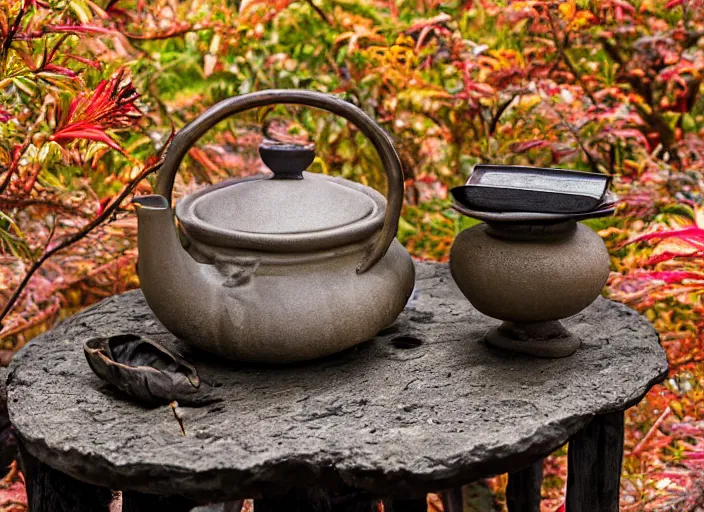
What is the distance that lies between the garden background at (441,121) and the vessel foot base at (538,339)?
0.46 meters

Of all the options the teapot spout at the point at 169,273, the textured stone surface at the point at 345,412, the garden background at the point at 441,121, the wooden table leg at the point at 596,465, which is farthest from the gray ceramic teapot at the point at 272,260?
the garden background at the point at 441,121

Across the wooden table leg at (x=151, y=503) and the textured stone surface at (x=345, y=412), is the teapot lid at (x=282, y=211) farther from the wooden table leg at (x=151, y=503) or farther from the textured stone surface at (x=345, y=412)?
the wooden table leg at (x=151, y=503)

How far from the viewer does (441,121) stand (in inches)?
125

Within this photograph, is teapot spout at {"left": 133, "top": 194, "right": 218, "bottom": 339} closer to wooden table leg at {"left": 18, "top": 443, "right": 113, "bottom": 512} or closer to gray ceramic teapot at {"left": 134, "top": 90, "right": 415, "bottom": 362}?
gray ceramic teapot at {"left": 134, "top": 90, "right": 415, "bottom": 362}

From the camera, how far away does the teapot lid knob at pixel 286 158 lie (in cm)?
166

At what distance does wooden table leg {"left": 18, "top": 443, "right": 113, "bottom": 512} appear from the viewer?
1.47 metres

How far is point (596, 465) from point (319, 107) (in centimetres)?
94

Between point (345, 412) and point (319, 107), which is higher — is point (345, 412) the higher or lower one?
the lower one

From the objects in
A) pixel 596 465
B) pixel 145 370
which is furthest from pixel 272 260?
pixel 596 465

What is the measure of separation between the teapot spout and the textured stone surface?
0.15m

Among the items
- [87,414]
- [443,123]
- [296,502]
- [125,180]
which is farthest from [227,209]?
[443,123]

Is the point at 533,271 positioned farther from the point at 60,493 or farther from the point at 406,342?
the point at 60,493

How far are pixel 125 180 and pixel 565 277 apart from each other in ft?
5.78

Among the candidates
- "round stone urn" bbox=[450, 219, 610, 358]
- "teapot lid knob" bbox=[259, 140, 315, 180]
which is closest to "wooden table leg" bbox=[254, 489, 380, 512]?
"round stone urn" bbox=[450, 219, 610, 358]
